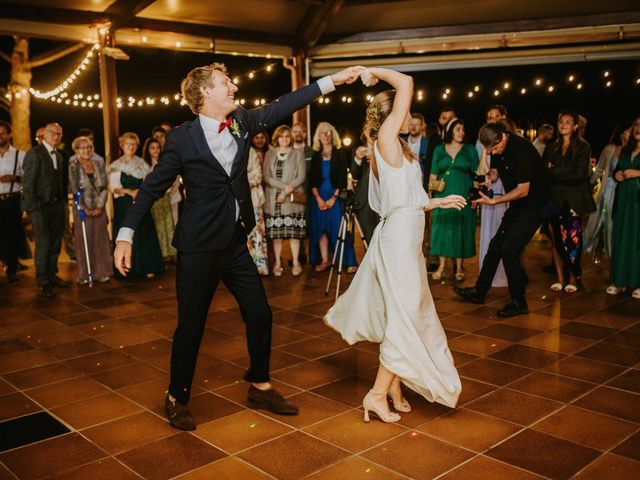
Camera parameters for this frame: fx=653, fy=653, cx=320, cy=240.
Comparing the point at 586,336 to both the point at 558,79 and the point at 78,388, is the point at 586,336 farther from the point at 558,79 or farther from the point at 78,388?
the point at 558,79

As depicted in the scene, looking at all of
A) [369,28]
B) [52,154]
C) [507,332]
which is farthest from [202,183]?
[369,28]

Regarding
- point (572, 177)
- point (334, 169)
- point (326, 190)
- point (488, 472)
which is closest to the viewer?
point (488, 472)

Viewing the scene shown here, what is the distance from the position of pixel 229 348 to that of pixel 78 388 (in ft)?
3.64

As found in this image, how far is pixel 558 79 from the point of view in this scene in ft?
34.1

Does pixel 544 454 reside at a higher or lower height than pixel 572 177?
lower

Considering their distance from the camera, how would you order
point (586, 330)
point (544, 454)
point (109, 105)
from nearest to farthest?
1. point (544, 454)
2. point (586, 330)
3. point (109, 105)

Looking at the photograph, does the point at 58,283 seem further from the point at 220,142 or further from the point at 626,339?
the point at 626,339

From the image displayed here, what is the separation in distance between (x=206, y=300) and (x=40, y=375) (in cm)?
164

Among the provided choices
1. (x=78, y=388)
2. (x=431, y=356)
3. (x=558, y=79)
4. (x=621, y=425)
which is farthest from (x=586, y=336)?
(x=558, y=79)

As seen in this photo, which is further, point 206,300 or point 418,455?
point 206,300

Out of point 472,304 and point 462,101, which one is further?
point 462,101

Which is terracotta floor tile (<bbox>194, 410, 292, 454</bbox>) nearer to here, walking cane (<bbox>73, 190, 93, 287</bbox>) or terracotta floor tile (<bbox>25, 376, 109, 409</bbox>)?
terracotta floor tile (<bbox>25, 376, 109, 409</bbox>)

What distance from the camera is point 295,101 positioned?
329 cm

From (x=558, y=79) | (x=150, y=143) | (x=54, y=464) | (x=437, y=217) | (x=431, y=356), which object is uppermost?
(x=558, y=79)
